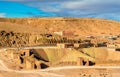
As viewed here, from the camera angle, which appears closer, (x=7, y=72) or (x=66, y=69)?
(x=7, y=72)

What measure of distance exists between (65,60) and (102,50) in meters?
12.6

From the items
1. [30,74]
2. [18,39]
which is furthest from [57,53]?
[18,39]

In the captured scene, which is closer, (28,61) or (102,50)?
(28,61)

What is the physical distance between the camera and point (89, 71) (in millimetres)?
71500

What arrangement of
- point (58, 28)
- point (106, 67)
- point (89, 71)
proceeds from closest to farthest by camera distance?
point (89, 71), point (106, 67), point (58, 28)

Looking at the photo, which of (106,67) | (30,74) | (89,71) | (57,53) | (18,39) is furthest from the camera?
(18,39)

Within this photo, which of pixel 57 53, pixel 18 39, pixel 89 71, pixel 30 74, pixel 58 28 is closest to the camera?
pixel 30 74

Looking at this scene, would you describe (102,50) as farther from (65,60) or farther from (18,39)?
(18,39)

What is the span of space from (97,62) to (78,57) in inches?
186

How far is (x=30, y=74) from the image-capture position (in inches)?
2613

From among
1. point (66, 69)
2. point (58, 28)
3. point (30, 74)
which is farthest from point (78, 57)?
point (58, 28)

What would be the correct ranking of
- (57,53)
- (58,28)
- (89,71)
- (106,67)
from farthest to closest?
(58,28) → (57,53) → (106,67) → (89,71)

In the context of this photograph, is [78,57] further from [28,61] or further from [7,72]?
[7,72]

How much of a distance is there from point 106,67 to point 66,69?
9866mm
